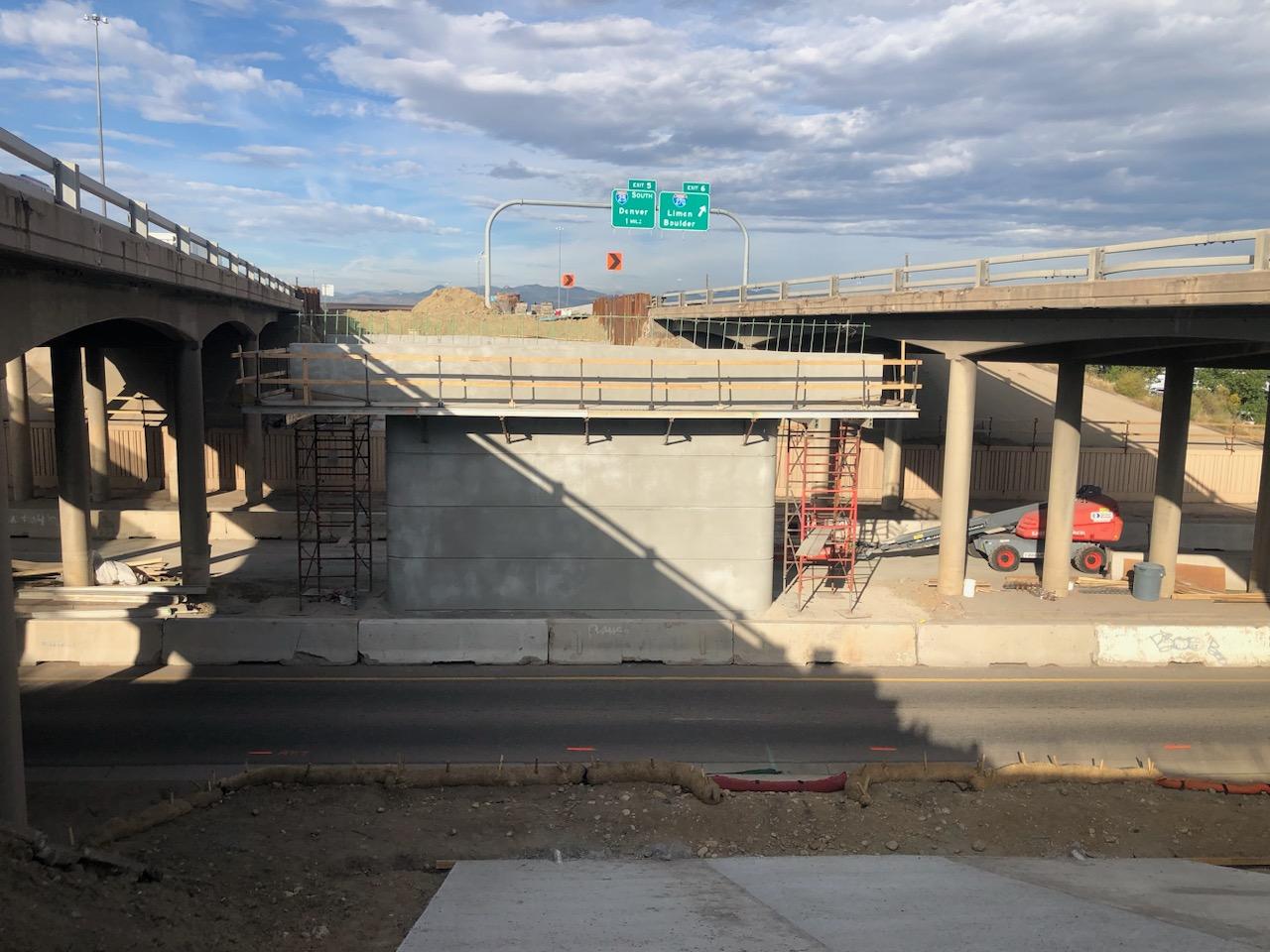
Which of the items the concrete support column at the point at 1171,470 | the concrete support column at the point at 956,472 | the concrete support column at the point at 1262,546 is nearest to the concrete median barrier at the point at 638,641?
the concrete support column at the point at 956,472

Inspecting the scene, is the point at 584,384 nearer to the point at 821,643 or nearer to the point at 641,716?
the point at 821,643

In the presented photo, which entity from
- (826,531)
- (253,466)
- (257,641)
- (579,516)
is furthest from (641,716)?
(253,466)

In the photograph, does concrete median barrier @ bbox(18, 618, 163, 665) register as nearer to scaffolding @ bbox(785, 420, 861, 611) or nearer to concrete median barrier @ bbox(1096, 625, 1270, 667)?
scaffolding @ bbox(785, 420, 861, 611)

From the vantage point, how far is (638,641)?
1791 cm

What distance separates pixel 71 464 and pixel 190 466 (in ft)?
8.40

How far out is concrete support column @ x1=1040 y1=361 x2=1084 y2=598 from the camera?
22625 mm

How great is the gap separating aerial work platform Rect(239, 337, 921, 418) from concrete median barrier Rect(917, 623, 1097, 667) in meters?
4.74

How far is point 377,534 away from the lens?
27531 mm

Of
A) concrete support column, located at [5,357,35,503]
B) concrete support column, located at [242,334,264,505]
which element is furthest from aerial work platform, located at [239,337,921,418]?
concrete support column, located at [5,357,35,503]

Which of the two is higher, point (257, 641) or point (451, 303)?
point (451, 303)

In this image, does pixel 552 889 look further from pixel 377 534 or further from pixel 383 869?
pixel 377 534

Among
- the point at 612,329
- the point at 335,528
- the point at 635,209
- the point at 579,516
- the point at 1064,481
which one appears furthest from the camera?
the point at 612,329

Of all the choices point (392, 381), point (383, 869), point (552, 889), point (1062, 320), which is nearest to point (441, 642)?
point (392, 381)

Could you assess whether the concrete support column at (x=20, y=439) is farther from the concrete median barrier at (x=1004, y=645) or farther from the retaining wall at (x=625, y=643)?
the concrete median barrier at (x=1004, y=645)
